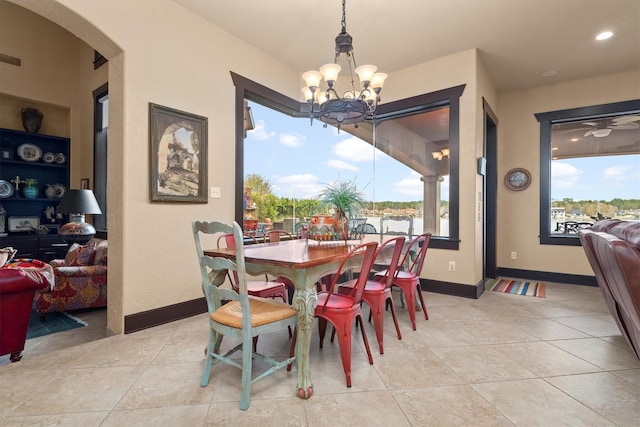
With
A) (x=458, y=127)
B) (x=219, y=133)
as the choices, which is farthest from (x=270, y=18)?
(x=458, y=127)

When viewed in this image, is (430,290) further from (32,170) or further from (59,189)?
(32,170)

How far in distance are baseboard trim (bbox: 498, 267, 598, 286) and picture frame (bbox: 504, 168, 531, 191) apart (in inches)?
54.1

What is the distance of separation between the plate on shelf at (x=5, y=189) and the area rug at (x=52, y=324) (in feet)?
7.67

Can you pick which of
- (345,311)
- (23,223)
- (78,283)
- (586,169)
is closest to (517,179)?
(586,169)

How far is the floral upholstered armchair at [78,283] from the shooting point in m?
3.16

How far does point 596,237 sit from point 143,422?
9.44 feet

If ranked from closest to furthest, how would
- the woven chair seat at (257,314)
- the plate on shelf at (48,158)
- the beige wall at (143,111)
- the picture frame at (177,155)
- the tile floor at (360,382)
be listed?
the tile floor at (360,382) → the woven chair seat at (257,314) → the beige wall at (143,111) → the picture frame at (177,155) → the plate on shelf at (48,158)

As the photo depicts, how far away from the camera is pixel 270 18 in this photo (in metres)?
3.36

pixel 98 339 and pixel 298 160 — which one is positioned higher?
pixel 298 160

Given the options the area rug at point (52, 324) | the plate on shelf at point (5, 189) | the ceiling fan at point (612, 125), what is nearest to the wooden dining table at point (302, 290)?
the area rug at point (52, 324)

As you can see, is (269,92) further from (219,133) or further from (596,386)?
(596,386)

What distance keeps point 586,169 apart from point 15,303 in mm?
7111

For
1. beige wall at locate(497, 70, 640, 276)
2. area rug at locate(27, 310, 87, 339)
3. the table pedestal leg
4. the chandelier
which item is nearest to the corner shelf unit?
area rug at locate(27, 310, 87, 339)

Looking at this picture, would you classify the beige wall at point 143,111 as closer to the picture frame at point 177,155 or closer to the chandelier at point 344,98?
the picture frame at point 177,155
